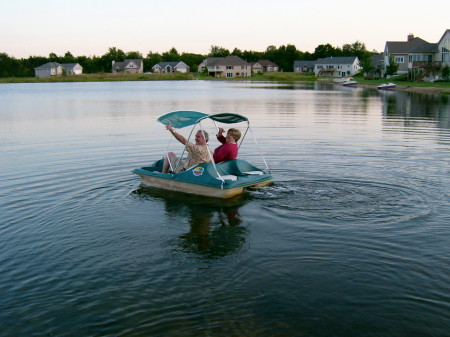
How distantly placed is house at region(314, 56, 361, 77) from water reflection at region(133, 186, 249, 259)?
465ft

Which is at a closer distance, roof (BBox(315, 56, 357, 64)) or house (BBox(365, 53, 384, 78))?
house (BBox(365, 53, 384, 78))

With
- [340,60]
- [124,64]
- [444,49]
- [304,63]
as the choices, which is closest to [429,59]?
[444,49]

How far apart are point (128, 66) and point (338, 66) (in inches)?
3052

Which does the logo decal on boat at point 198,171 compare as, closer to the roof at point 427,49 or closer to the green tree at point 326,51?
the roof at point 427,49

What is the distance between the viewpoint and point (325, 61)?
154m

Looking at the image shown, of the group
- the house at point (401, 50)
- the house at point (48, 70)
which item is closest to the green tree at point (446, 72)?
the house at point (401, 50)

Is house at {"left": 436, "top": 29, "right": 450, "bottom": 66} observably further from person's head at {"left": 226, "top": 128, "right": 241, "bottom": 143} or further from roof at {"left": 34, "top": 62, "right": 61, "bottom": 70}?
roof at {"left": 34, "top": 62, "right": 61, "bottom": 70}

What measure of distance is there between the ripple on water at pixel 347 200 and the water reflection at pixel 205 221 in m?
1.23

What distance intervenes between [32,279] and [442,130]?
24.6m

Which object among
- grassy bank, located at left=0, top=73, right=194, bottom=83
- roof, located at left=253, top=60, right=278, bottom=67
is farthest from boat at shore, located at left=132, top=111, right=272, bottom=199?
roof, located at left=253, top=60, right=278, bottom=67

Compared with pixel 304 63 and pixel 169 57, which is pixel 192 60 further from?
pixel 304 63

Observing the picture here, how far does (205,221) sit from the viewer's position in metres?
11.4

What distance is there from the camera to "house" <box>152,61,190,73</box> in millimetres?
172375

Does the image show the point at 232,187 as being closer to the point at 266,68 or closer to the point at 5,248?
the point at 5,248
